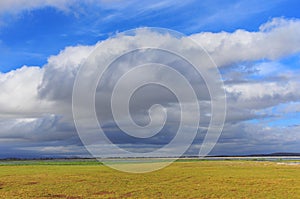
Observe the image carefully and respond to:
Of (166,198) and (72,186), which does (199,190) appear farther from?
(72,186)

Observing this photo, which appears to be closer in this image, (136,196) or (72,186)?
(136,196)

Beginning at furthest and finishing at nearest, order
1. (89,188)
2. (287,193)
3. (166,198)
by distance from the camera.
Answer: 1. (89,188)
2. (287,193)
3. (166,198)

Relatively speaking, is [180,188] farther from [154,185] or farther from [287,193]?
[287,193]

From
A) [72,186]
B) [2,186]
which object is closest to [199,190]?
[72,186]

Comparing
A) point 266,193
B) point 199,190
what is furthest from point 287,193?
point 199,190

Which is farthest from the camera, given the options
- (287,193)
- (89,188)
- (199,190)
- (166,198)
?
(89,188)

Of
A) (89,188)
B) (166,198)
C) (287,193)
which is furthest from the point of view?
(89,188)

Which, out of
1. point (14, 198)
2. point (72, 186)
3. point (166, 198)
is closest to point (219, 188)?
point (166, 198)

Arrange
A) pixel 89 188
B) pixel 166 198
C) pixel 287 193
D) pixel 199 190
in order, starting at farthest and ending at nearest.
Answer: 1. pixel 89 188
2. pixel 199 190
3. pixel 287 193
4. pixel 166 198

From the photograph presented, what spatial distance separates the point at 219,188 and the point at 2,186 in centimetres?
2958

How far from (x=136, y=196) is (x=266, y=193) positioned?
15206 millimetres

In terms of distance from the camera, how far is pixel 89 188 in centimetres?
4950

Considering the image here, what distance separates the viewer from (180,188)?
48469mm

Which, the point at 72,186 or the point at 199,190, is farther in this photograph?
the point at 72,186
